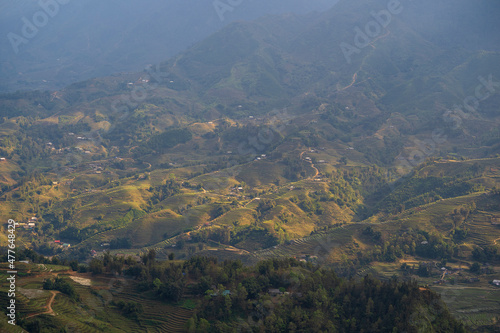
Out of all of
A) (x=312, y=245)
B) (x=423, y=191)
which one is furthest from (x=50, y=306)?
(x=423, y=191)

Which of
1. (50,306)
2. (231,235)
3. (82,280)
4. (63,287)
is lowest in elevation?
(231,235)

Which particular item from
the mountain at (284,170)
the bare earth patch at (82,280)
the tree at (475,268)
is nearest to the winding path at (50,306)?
the bare earth patch at (82,280)

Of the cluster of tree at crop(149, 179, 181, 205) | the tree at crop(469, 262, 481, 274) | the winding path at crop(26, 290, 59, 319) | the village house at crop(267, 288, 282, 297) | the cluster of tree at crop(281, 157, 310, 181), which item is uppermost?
the cluster of tree at crop(281, 157, 310, 181)

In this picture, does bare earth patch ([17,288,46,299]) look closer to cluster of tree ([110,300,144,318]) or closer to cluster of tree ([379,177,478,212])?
cluster of tree ([110,300,144,318])

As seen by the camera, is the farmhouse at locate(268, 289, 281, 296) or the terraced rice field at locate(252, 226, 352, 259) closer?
the farmhouse at locate(268, 289, 281, 296)

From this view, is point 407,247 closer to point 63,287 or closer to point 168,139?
point 63,287

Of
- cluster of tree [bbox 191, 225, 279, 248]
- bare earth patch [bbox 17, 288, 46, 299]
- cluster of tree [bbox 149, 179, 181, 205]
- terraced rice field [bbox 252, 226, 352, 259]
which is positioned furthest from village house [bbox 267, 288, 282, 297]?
cluster of tree [bbox 149, 179, 181, 205]

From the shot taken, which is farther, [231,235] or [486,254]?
[231,235]

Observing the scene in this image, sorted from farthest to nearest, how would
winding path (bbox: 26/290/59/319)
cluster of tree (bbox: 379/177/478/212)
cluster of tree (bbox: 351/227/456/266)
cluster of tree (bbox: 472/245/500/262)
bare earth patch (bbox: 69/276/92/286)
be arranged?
cluster of tree (bbox: 379/177/478/212), cluster of tree (bbox: 351/227/456/266), cluster of tree (bbox: 472/245/500/262), bare earth patch (bbox: 69/276/92/286), winding path (bbox: 26/290/59/319)

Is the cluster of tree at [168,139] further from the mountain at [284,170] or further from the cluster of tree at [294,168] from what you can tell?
the cluster of tree at [294,168]

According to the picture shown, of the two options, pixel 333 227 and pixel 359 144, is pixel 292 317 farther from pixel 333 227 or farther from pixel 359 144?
pixel 359 144

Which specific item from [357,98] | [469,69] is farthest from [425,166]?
A: [469,69]
